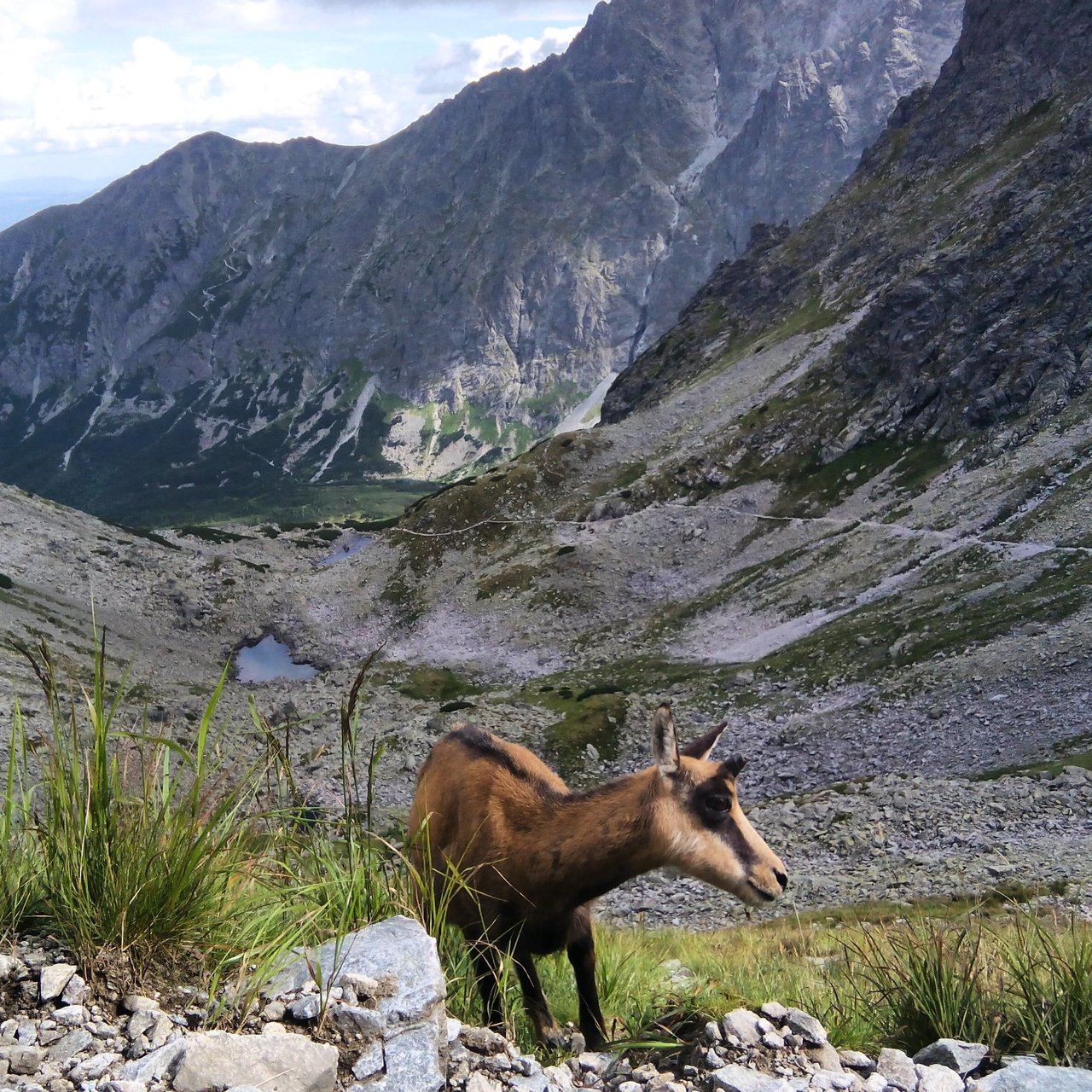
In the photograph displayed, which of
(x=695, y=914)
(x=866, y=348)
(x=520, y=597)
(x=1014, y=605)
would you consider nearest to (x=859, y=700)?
(x=1014, y=605)

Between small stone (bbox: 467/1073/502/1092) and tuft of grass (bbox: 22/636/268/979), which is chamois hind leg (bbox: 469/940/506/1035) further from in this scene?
tuft of grass (bbox: 22/636/268/979)

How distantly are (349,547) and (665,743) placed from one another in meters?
177

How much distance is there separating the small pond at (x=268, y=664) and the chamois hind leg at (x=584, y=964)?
9218 cm

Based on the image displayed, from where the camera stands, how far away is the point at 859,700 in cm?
5262

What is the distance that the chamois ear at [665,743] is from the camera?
775 centimetres

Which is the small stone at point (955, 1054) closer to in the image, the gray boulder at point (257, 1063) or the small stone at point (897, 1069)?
the small stone at point (897, 1069)

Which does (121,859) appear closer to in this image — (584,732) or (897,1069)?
(897,1069)

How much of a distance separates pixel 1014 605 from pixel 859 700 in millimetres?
11190

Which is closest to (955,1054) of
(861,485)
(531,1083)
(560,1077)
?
(560,1077)

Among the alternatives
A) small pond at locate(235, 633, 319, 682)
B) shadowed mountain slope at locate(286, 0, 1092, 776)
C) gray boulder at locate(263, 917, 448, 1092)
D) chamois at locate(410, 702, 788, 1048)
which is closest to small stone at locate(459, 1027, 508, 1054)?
gray boulder at locate(263, 917, 448, 1092)

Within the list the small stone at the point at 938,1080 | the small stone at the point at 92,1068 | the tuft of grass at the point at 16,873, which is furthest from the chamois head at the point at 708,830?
the tuft of grass at the point at 16,873

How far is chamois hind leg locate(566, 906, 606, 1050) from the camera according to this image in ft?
24.8

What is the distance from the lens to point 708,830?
310 inches

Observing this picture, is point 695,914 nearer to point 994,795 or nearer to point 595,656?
point 994,795
